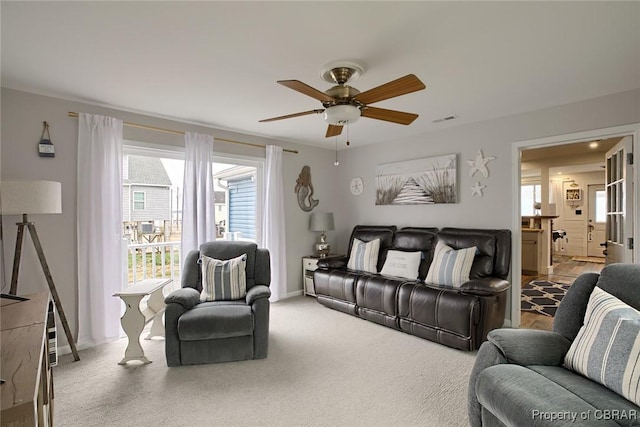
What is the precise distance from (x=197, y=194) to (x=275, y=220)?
1.18 metres

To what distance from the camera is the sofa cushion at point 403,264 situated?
382 cm

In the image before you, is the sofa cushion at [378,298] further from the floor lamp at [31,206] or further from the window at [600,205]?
the window at [600,205]

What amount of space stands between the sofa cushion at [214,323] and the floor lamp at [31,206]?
110 centimetres

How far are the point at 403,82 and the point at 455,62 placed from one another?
73 cm

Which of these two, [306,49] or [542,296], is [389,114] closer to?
[306,49]

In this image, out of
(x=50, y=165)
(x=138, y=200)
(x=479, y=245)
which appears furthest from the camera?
(x=138, y=200)

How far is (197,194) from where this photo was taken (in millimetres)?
3834

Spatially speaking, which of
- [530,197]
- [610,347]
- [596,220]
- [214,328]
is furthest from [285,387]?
[596,220]

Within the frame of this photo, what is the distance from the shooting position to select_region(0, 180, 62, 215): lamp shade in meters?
2.32

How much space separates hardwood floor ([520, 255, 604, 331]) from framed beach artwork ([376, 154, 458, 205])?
1.69 m

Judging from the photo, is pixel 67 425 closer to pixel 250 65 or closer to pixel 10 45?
pixel 10 45

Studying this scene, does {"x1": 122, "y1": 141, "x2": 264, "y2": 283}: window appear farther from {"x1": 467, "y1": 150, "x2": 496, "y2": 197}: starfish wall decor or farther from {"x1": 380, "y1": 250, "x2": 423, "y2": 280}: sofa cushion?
{"x1": 467, "y1": 150, "x2": 496, "y2": 197}: starfish wall decor

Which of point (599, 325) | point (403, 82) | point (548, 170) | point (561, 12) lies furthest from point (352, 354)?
point (548, 170)

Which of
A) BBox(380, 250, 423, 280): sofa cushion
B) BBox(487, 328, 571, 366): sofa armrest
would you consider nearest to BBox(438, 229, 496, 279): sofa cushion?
BBox(380, 250, 423, 280): sofa cushion
